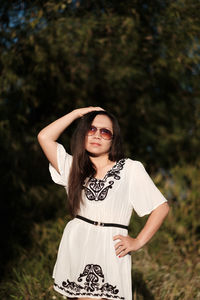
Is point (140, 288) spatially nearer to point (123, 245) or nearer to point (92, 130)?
point (123, 245)

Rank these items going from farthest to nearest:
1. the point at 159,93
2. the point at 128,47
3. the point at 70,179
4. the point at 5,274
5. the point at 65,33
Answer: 1. the point at 159,93
2. the point at 128,47
3. the point at 65,33
4. the point at 5,274
5. the point at 70,179

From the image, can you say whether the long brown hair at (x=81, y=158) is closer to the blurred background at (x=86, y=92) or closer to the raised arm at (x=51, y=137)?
the raised arm at (x=51, y=137)

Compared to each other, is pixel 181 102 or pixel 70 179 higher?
pixel 70 179

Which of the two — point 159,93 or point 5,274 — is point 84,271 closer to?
point 5,274

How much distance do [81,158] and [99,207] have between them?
1.25 feet

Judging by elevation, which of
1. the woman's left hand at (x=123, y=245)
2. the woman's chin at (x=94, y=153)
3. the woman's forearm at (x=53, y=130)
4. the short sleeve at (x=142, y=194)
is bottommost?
the woman's left hand at (x=123, y=245)

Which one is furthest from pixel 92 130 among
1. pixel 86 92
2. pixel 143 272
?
pixel 86 92

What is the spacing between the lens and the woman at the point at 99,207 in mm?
2371

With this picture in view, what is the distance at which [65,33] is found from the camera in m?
5.39

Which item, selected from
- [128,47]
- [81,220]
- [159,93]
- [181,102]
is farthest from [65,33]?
[81,220]

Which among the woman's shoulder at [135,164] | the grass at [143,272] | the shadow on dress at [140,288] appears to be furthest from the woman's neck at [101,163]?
the shadow on dress at [140,288]

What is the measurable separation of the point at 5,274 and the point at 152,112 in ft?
13.8

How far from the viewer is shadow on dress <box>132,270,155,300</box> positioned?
396 centimetres

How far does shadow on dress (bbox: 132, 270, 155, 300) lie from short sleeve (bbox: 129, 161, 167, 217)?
5.77 feet
